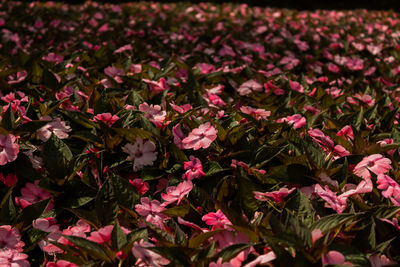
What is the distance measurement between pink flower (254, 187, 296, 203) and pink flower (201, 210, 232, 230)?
0.56ft

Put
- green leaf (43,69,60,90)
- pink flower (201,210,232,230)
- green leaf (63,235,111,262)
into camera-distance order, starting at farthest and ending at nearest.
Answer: green leaf (43,69,60,90), pink flower (201,210,232,230), green leaf (63,235,111,262)

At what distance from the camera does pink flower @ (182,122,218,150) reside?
1.72 meters

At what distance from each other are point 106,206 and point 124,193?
0.30 feet

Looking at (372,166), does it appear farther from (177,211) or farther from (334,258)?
(177,211)

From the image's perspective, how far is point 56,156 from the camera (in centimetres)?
173

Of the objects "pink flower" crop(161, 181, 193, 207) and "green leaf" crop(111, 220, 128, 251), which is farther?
"pink flower" crop(161, 181, 193, 207)

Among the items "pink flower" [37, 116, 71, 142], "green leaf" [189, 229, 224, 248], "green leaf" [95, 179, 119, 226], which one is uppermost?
"pink flower" [37, 116, 71, 142]

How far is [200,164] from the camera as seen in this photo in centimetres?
168

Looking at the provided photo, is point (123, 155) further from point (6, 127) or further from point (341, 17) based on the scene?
point (341, 17)

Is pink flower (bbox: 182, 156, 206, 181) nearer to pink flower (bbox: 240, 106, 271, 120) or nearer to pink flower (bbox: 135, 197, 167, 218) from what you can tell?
pink flower (bbox: 135, 197, 167, 218)

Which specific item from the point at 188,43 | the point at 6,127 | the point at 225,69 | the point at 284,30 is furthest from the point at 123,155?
the point at 284,30

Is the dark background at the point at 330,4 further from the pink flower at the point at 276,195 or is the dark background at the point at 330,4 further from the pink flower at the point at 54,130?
the pink flower at the point at 276,195

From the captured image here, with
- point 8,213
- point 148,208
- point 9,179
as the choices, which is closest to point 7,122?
point 9,179

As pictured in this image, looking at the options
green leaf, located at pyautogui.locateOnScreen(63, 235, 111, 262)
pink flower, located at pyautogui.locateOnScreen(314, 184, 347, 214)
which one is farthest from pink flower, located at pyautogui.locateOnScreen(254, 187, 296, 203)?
green leaf, located at pyautogui.locateOnScreen(63, 235, 111, 262)
